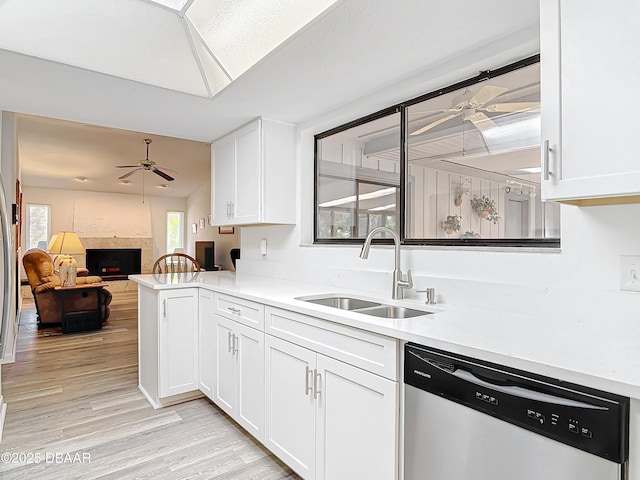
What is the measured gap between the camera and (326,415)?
1.64m

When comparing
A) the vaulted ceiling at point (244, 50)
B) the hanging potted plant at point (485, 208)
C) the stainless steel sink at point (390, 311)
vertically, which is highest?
the vaulted ceiling at point (244, 50)

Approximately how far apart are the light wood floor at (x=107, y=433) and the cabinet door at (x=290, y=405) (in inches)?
8.0

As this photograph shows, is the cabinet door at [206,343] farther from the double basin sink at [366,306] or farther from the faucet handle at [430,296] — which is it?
the faucet handle at [430,296]

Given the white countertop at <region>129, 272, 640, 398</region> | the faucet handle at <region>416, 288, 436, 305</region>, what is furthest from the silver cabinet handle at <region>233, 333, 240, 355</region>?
the faucet handle at <region>416, 288, 436, 305</region>

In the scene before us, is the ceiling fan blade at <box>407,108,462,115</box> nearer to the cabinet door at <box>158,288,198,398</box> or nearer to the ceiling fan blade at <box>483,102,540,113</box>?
the ceiling fan blade at <box>483,102,540,113</box>

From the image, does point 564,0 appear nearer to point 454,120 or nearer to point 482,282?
point 454,120

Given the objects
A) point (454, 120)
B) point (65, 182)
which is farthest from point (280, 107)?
point (65, 182)

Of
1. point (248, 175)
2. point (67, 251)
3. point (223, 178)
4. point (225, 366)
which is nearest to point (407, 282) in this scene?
point (225, 366)

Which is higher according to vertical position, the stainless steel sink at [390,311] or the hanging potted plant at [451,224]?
the hanging potted plant at [451,224]

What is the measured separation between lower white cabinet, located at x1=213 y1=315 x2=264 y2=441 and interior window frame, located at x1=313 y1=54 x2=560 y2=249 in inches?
37.6

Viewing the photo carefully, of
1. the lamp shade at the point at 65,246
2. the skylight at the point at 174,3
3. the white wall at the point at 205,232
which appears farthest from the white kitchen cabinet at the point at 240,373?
the white wall at the point at 205,232

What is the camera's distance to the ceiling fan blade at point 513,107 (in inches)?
69.4

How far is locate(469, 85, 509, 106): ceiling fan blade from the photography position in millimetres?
1859

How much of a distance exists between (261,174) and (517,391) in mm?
2281
